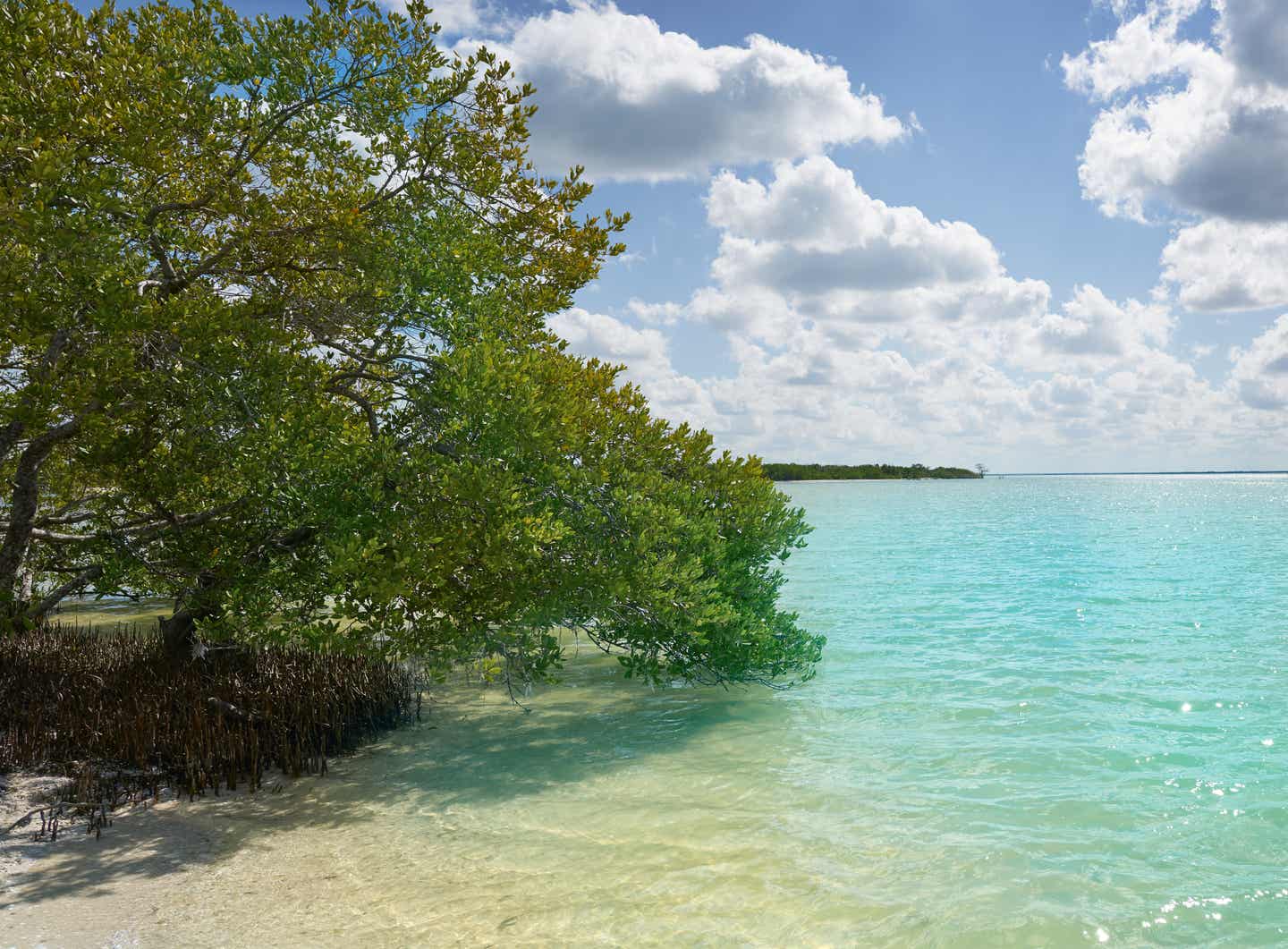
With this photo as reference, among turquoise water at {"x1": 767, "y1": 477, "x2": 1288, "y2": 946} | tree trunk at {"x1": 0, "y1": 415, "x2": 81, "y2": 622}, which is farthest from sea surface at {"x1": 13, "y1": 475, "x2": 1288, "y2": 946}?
tree trunk at {"x1": 0, "y1": 415, "x2": 81, "y2": 622}

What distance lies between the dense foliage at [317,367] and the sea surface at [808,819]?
4.33ft

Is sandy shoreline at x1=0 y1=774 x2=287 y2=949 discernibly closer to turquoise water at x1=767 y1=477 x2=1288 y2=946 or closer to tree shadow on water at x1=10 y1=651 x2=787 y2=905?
tree shadow on water at x1=10 y1=651 x2=787 y2=905

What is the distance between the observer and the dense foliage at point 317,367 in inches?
253

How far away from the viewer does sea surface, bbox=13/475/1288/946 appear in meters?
5.28

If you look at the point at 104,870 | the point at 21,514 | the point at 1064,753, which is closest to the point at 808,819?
the point at 1064,753

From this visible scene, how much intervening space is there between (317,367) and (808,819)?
609 cm

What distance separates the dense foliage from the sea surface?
1321 millimetres

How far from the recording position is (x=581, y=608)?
796 centimetres

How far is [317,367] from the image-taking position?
7.98 metres

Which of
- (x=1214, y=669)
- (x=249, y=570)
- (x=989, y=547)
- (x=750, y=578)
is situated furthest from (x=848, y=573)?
(x=249, y=570)

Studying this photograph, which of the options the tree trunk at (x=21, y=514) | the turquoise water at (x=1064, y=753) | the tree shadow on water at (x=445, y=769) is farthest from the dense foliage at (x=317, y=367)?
the turquoise water at (x=1064, y=753)

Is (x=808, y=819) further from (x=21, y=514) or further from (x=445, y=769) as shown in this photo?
(x=21, y=514)

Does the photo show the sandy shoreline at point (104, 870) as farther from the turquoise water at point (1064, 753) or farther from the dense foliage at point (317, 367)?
the turquoise water at point (1064, 753)

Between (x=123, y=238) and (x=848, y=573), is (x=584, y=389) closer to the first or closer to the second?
(x=123, y=238)
